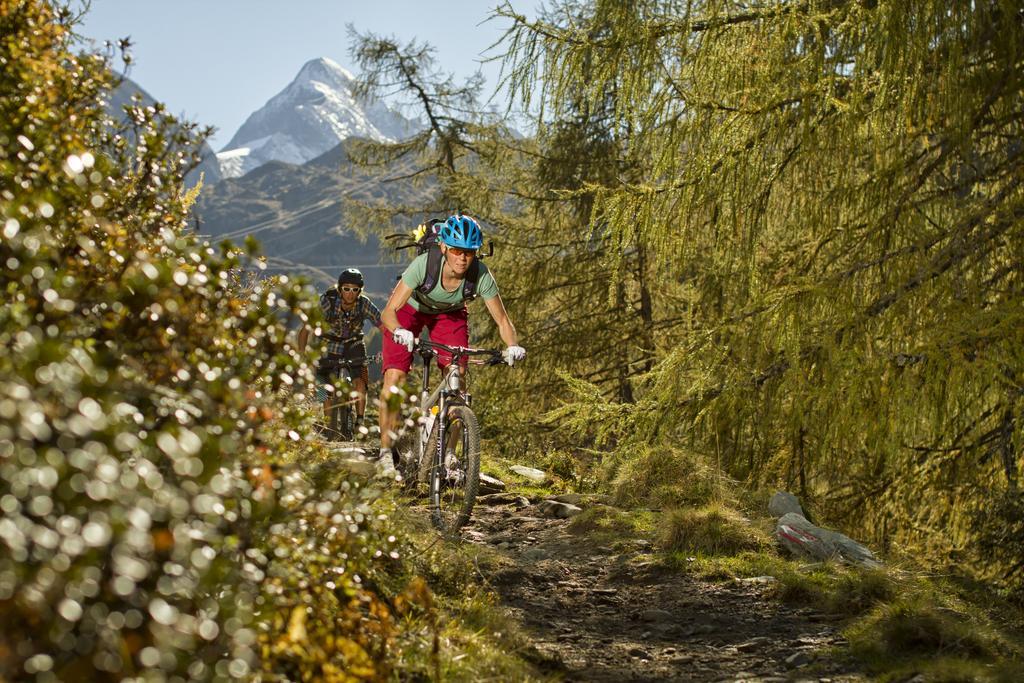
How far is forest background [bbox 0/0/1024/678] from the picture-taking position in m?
1.92

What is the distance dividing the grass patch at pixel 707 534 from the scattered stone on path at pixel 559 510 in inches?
52.5

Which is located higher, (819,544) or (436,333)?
(436,333)

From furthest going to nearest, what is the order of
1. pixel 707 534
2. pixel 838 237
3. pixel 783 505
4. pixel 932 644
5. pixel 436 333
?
pixel 783 505, pixel 838 237, pixel 436 333, pixel 707 534, pixel 932 644

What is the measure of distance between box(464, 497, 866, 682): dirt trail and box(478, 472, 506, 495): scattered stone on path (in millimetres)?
1880

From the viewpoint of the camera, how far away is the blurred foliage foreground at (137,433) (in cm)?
180

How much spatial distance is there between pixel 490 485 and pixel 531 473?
1170 millimetres

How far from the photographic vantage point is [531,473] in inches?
420

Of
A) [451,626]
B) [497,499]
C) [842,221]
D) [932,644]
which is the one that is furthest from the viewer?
[497,499]

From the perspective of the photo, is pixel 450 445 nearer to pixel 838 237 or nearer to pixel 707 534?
pixel 707 534

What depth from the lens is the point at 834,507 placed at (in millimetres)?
8578

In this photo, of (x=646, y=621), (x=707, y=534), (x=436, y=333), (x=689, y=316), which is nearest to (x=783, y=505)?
→ (x=707, y=534)

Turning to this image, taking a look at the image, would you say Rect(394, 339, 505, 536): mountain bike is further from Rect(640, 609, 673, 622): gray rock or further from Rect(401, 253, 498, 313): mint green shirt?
Rect(640, 609, 673, 622): gray rock

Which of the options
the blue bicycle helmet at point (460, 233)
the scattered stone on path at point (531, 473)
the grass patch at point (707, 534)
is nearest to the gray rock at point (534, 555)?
the grass patch at point (707, 534)

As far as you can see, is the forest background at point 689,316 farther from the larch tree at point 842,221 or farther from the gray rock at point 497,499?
the gray rock at point 497,499
